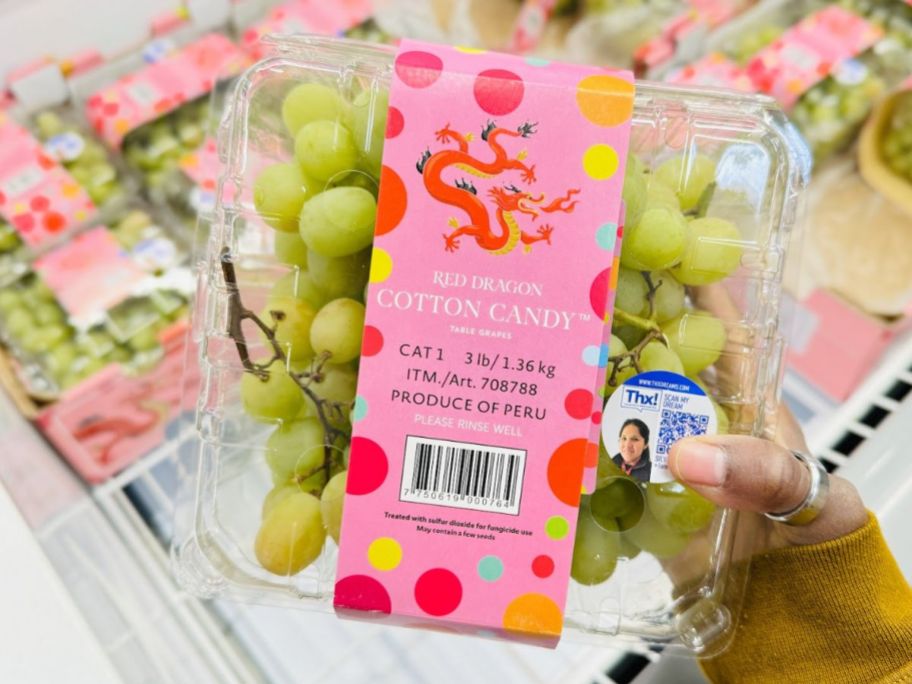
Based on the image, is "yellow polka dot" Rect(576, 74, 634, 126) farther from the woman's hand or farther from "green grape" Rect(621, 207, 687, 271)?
the woman's hand

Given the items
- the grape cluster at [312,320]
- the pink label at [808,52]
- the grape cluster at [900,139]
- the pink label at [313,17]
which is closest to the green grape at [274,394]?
the grape cluster at [312,320]

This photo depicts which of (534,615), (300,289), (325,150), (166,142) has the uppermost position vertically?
(325,150)

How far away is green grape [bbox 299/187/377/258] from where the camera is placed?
63cm

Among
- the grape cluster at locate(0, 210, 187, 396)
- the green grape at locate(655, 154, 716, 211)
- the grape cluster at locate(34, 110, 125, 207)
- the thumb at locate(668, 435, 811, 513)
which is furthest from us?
the grape cluster at locate(34, 110, 125, 207)

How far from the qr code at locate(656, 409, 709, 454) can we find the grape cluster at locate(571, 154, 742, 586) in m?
0.03

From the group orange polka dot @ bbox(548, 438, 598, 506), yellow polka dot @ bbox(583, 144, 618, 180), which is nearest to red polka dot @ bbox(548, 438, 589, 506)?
orange polka dot @ bbox(548, 438, 598, 506)

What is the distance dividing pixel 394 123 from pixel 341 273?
0.13 meters

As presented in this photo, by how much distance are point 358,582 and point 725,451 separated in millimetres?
311

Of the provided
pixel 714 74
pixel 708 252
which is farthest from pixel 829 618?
pixel 714 74

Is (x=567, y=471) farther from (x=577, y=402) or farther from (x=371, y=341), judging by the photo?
(x=371, y=341)

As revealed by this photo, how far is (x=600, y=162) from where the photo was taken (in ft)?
2.08

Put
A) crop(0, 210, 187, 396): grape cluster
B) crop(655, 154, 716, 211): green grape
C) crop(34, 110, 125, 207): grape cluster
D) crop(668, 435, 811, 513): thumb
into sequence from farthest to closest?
crop(34, 110, 125, 207): grape cluster → crop(0, 210, 187, 396): grape cluster → crop(655, 154, 716, 211): green grape → crop(668, 435, 811, 513): thumb

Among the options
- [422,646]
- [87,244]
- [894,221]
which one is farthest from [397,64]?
[894,221]

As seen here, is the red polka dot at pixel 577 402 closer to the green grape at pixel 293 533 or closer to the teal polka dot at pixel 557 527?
the teal polka dot at pixel 557 527
